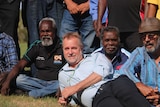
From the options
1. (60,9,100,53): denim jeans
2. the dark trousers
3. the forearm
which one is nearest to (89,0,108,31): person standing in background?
(60,9,100,53): denim jeans

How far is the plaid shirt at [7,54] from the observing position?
7941 mm

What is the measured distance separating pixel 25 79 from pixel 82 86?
5.57ft

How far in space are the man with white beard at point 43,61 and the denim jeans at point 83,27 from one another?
1.47ft

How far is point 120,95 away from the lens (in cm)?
578

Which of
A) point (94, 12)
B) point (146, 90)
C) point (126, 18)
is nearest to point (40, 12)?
point (94, 12)

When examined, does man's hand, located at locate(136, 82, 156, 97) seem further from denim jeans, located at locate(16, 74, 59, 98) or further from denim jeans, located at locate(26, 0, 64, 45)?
denim jeans, located at locate(26, 0, 64, 45)

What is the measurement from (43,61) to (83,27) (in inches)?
37.3

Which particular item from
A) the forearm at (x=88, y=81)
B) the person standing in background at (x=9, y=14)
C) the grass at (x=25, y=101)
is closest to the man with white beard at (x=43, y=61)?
the grass at (x=25, y=101)

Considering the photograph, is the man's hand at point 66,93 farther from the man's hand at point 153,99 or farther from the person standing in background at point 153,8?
the person standing in background at point 153,8

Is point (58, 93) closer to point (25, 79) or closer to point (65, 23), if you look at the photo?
point (25, 79)

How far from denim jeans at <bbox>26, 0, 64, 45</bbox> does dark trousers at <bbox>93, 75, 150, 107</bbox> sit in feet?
8.86

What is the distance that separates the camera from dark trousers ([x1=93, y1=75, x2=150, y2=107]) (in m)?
5.59

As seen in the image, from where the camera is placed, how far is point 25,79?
7.59 meters

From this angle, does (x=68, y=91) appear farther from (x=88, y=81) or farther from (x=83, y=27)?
(x=83, y=27)
